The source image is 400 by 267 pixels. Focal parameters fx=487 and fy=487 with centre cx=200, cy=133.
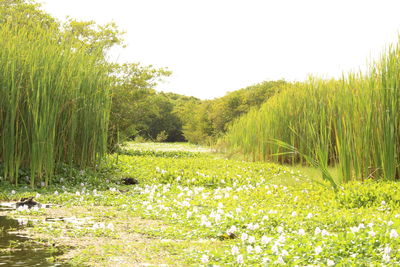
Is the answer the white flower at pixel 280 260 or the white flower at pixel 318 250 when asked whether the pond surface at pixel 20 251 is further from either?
the white flower at pixel 318 250

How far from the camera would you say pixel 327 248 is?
16.4ft

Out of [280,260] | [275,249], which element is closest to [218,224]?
[275,249]

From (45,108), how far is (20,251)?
5.11 meters

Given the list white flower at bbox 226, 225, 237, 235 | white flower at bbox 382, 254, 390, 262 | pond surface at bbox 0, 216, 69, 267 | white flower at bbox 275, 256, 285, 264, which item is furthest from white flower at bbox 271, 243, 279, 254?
pond surface at bbox 0, 216, 69, 267

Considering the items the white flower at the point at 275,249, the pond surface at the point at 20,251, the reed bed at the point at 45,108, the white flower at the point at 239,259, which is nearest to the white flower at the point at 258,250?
the white flower at the point at 275,249

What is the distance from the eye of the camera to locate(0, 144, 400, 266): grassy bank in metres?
5.07

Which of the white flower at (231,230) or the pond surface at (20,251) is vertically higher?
the white flower at (231,230)

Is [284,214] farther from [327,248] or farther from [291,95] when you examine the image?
[291,95]

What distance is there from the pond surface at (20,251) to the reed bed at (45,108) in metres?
3.84

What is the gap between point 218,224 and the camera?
673 cm

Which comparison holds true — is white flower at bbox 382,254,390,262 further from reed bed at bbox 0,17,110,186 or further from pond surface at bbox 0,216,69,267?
reed bed at bbox 0,17,110,186

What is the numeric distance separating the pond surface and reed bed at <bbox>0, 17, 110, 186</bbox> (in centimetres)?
384

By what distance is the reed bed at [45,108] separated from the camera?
1027 centimetres

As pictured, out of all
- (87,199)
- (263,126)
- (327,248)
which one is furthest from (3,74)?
(263,126)
